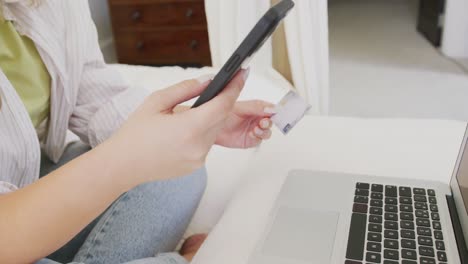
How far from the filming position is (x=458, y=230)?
569 millimetres

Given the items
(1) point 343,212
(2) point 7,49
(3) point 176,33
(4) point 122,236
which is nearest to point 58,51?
(2) point 7,49

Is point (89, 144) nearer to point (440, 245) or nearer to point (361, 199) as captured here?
point (361, 199)

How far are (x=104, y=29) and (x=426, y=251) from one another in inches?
82.2

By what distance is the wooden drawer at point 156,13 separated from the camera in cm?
202

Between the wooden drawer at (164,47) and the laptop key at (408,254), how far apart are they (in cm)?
161

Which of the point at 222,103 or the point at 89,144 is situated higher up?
the point at 222,103

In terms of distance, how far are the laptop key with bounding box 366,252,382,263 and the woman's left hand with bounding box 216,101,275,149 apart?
0.74ft

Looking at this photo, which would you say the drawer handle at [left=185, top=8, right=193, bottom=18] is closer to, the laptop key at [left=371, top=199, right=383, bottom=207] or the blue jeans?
the blue jeans

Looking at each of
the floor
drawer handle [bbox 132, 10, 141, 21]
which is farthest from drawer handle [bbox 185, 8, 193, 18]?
the floor

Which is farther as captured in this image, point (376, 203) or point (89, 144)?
point (89, 144)

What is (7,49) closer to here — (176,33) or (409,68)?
(176,33)

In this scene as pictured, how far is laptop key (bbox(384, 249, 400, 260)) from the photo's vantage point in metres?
0.53

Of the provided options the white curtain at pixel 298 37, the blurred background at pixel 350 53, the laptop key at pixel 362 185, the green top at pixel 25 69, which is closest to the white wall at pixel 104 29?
the blurred background at pixel 350 53

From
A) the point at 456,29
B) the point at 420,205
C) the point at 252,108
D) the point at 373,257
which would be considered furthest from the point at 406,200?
the point at 456,29
